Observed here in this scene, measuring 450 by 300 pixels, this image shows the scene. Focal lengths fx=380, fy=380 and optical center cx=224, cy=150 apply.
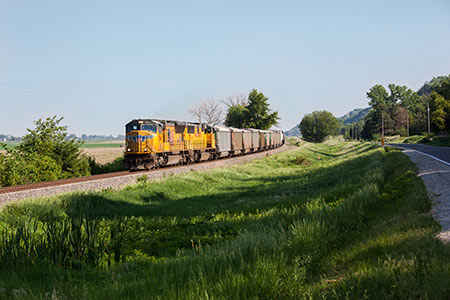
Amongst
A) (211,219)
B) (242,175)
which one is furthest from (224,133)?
(211,219)

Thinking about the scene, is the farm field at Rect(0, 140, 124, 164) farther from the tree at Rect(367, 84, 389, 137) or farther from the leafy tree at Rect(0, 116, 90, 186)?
the tree at Rect(367, 84, 389, 137)

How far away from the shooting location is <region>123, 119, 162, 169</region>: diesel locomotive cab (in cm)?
2647

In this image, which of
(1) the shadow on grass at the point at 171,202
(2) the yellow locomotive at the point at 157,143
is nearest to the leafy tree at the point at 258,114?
(2) the yellow locomotive at the point at 157,143

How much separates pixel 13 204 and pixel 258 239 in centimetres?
986

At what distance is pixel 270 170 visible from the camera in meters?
36.4

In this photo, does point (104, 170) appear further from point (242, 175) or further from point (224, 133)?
point (224, 133)

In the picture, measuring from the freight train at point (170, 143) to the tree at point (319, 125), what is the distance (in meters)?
111

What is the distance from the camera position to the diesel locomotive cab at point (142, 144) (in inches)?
1042

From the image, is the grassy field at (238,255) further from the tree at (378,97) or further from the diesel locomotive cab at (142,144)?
the tree at (378,97)

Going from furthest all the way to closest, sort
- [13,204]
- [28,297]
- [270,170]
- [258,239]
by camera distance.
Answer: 1. [270,170]
2. [13,204]
3. [258,239]
4. [28,297]

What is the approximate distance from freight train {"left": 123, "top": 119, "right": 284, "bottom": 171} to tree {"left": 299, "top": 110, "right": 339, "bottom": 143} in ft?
365

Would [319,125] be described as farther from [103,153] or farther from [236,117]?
[103,153]

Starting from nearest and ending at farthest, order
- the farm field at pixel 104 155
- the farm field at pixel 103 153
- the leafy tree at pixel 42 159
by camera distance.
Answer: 1. the leafy tree at pixel 42 159
2. the farm field at pixel 103 153
3. the farm field at pixel 104 155

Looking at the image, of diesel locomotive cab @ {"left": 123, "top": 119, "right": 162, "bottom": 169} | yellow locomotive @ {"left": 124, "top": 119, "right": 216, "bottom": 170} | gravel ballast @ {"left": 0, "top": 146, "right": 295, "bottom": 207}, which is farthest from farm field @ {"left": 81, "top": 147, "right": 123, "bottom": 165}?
gravel ballast @ {"left": 0, "top": 146, "right": 295, "bottom": 207}
